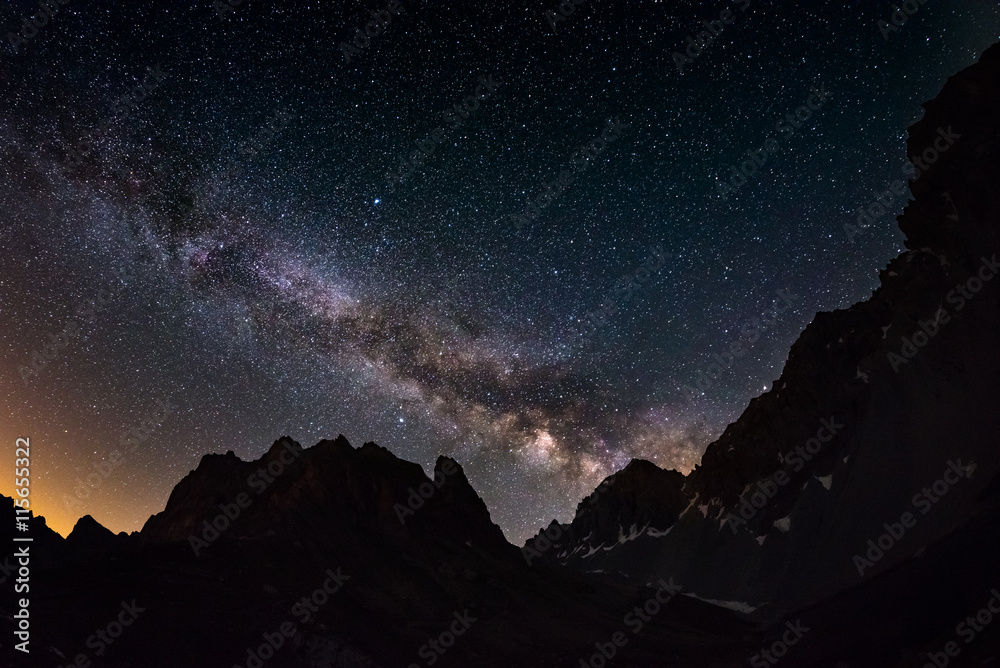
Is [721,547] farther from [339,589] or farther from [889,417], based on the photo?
[339,589]

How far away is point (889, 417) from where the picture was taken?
201ft

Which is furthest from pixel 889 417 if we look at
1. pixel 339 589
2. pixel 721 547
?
pixel 339 589

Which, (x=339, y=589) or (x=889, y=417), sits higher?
(x=339, y=589)

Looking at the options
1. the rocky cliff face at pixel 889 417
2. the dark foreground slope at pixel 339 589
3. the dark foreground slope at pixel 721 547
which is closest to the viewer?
the dark foreground slope at pixel 339 589

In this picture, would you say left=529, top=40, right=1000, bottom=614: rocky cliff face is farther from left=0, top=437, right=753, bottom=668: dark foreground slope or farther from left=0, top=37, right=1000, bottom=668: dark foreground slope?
left=0, top=437, right=753, bottom=668: dark foreground slope

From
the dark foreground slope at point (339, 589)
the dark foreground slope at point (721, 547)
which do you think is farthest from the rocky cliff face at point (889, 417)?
the dark foreground slope at point (339, 589)

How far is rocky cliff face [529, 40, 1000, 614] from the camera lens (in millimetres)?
46750

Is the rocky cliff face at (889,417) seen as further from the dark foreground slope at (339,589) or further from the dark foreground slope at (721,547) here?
the dark foreground slope at (339,589)

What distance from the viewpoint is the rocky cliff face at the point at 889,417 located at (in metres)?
46.8

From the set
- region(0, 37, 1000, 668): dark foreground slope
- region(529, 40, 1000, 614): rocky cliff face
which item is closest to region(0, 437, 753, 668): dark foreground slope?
region(0, 37, 1000, 668): dark foreground slope

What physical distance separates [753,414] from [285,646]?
78.7m

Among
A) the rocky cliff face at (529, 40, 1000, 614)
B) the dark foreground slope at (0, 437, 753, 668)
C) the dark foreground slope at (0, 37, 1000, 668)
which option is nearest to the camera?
the dark foreground slope at (0, 437, 753, 668)

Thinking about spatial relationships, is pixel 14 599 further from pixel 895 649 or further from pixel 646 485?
pixel 646 485

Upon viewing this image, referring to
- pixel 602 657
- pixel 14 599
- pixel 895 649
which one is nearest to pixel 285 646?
pixel 14 599
